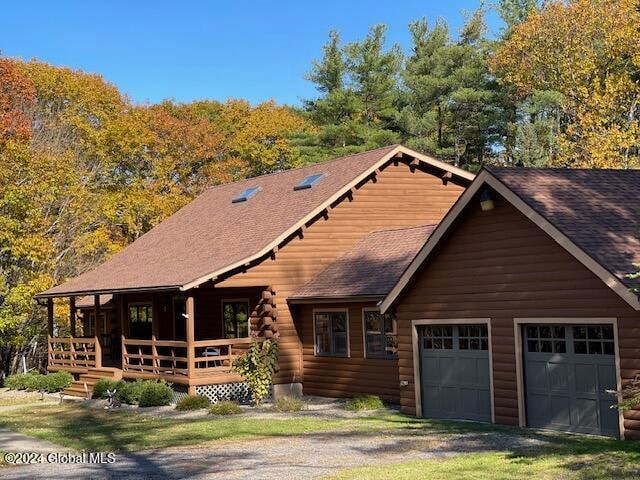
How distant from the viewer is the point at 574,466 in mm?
12141

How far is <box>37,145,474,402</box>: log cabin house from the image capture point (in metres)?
23.6

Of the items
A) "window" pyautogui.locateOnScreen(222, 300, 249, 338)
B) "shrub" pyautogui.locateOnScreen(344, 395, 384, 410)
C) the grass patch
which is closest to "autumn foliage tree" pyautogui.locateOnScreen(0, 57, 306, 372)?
"window" pyautogui.locateOnScreen(222, 300, 249, 338)

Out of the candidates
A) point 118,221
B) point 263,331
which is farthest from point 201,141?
point 263,331

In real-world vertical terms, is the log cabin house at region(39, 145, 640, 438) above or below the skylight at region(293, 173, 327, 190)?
below

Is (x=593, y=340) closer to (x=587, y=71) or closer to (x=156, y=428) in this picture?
(x=156, y=428)

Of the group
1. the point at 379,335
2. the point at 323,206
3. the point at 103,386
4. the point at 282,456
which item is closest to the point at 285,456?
the point at 282,456

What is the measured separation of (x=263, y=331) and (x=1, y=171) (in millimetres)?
12965

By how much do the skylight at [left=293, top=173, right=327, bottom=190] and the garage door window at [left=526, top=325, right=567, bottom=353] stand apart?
1338 cm

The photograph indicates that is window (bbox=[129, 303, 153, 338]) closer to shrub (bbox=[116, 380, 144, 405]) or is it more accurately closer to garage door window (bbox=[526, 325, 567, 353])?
shrub (bbox=[116, 380, 144, 405])

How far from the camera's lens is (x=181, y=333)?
30266mm

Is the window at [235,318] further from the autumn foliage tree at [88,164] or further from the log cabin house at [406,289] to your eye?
the autumn foliage tree at [88,164]

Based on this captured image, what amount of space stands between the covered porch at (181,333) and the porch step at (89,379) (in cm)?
16

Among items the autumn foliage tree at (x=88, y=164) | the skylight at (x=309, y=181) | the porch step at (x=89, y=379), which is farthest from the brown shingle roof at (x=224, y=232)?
the autumn foliage tree at (x=88, y=164)

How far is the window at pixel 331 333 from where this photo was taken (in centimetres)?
2417
